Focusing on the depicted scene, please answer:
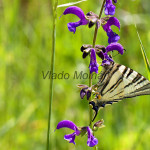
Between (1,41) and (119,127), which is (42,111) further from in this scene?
(1,41)

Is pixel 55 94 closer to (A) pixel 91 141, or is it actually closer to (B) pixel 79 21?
(B) pixel 79 21

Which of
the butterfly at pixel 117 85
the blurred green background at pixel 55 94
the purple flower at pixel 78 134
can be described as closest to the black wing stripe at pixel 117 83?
the butterfly at pixel 117 85

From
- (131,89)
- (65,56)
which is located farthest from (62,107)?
(131,89)

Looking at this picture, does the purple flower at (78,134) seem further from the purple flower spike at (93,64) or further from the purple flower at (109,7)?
the purple flower at (109,7)

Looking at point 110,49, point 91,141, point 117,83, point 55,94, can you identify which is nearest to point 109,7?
point 110,49

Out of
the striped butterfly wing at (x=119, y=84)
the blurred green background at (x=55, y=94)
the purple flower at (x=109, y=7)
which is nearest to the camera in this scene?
the striped butterfly wing at (x=119, y=84)

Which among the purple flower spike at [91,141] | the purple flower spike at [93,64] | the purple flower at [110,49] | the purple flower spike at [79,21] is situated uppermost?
the purple flower spike at [79,21]

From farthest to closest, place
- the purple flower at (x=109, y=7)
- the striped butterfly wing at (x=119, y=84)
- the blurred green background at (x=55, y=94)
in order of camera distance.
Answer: the blurred green background at (x=55, y=94), the purple flower at (x=109, y=7), the striped butterfly wing at (x=119, y=84)
